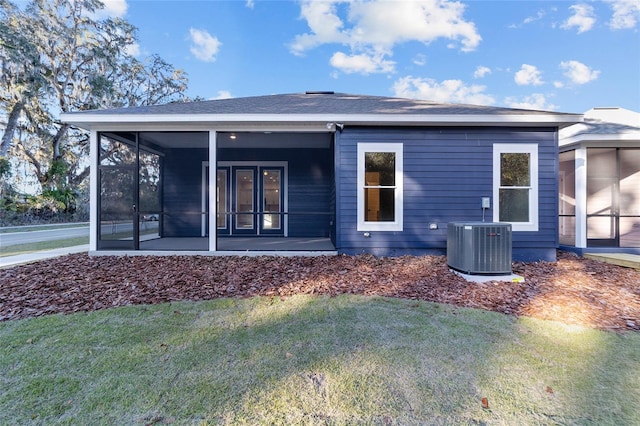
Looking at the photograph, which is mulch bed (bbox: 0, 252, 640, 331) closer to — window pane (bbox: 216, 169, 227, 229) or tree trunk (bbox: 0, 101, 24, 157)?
window pane (bbox: 216, 169, 227, 229)

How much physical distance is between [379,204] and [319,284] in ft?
8.39

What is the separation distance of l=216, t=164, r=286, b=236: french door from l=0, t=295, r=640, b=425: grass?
6.00m

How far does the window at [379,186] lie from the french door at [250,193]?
12.3ft

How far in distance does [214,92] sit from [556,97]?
25819 mm

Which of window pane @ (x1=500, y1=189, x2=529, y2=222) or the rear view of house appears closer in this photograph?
window pane @ (x1=500, y1=189, x2=529, y2=222)

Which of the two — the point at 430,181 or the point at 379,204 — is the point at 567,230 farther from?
the point at 379,204

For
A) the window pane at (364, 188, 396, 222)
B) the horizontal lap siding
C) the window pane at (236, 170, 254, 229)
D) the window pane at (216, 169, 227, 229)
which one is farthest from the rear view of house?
the window pane at (216, 169, 227, 229)

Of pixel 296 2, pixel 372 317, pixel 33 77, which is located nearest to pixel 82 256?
pixel 372 317

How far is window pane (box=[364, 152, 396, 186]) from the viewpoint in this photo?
20.7 feet

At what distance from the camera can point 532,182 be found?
6.20 m

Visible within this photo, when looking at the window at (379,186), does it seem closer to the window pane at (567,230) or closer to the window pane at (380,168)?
the window pane at (380,168)

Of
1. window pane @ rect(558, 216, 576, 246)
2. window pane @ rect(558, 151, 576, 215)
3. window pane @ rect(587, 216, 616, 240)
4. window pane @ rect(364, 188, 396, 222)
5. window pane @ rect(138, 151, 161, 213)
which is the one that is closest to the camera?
window pane @ rect(364, 188, 396, 222)

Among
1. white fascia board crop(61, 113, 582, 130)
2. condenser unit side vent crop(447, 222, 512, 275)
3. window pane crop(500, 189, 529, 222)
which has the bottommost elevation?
condenser unit side vent crop(447, 222, 512, 275)

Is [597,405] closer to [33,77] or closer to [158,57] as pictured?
[33,77]
